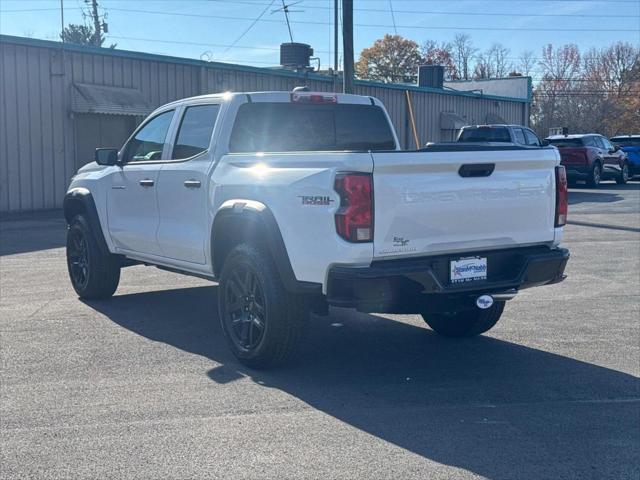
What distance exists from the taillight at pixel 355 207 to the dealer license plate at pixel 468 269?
2.26 ft

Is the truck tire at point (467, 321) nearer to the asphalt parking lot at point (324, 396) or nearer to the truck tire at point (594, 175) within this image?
the asphalt parking lot at point (324, 396)

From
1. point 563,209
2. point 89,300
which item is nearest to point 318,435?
point 563,209

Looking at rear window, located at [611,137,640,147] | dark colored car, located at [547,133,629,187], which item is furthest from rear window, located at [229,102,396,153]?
rear window, located at [611,137,640,147]

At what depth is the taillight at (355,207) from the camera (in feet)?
17.5

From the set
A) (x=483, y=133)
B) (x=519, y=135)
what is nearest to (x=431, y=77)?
(x=519, y=135)

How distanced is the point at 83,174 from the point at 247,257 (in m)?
3.64

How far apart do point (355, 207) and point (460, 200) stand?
31.5 inches

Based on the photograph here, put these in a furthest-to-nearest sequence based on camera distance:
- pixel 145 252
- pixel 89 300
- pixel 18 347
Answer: pixel 89 300 → pixel 145 252 → pixel 18 347

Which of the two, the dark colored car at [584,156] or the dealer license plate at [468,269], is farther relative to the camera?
the dark colored car at [584,156]

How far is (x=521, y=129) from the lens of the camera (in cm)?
2423

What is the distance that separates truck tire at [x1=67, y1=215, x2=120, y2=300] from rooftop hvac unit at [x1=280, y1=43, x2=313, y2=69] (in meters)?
18.6

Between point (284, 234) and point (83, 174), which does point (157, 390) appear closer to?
point (284, 234)

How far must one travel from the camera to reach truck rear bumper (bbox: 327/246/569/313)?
537 cm

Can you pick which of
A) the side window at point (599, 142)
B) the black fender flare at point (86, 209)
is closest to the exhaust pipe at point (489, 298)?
the black fender flare at point (86, 209)
